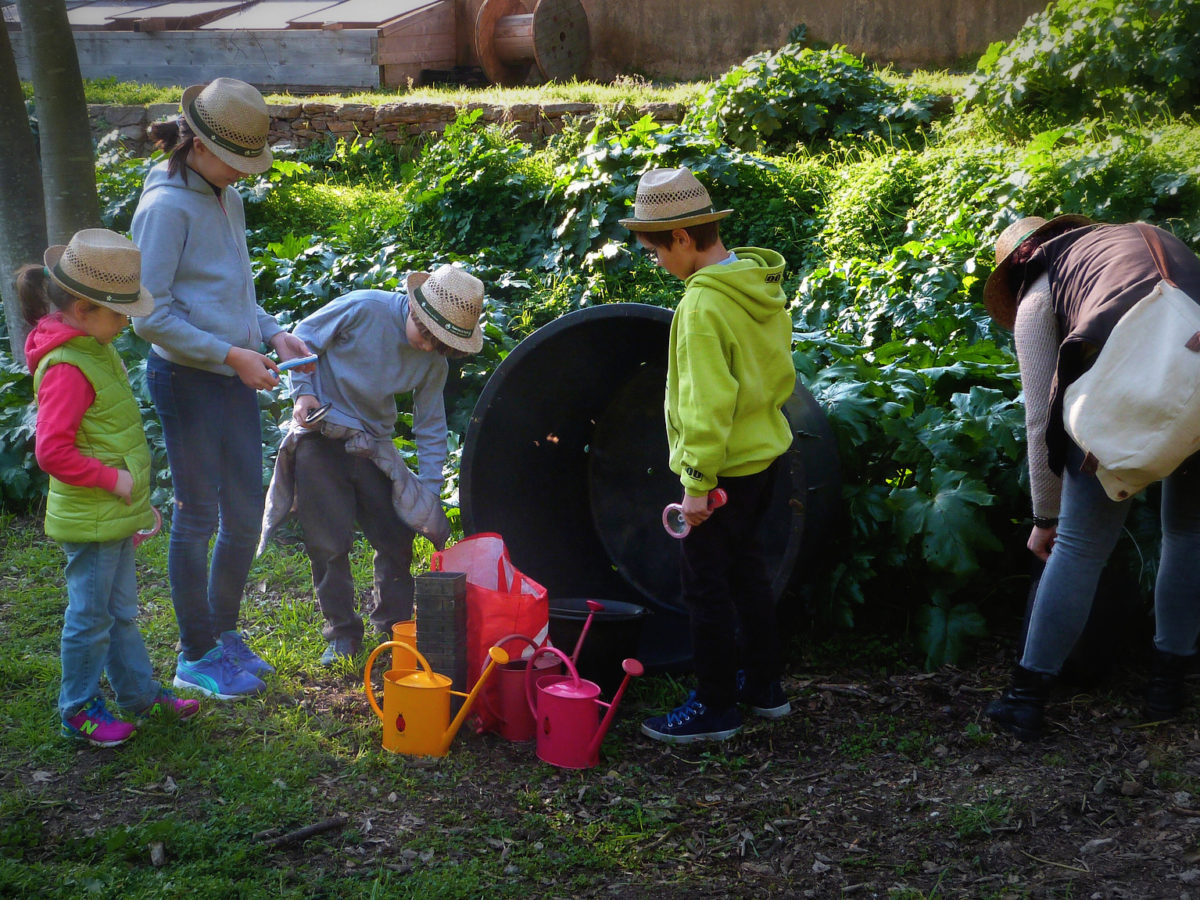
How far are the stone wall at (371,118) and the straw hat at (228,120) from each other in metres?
7.31

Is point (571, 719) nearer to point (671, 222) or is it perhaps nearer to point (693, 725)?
point (693, 725)

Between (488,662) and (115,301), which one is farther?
(488,662)

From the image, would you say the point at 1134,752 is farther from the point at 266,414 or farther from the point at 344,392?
the point at 266,414

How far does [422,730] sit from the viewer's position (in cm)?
338

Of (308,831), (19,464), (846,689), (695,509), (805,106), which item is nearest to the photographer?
(308,831)

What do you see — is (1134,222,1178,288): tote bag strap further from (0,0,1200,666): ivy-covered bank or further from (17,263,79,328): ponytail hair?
(17,263,79,328): ponytail hair

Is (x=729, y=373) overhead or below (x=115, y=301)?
below

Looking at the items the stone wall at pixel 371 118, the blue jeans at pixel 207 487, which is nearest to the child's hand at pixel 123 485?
the blue jeans at pixel 207 487

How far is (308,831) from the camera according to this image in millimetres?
2932

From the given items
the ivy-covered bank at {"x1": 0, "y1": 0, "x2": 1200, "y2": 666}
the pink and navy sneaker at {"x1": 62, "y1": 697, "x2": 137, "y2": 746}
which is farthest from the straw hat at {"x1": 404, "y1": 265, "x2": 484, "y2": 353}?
the pink and navy sneaker at {"x1": 62, "y1": 697, "x2": 137, "y2": 746}

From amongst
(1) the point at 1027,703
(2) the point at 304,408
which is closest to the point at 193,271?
(2) the point at 304,408

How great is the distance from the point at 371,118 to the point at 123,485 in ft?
31.5

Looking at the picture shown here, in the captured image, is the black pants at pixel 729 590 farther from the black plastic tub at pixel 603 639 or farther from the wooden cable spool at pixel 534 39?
the wooden cable spool at pixel 534 39

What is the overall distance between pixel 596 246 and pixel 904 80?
450 cm
